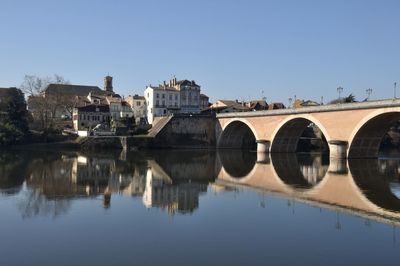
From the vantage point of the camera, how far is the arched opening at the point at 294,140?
53497mm

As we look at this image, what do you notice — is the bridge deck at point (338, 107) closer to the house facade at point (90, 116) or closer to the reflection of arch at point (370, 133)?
the reflection of arch at point (370, 133)

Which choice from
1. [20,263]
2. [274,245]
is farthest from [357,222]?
[20,263]

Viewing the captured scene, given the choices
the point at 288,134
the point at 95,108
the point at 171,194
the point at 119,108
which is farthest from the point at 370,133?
the point at 119,108

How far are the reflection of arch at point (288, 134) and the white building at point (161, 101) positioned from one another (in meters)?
27.6

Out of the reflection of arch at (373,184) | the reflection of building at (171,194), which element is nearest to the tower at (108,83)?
the reflection of arch at (373,184)

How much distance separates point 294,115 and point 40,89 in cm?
4385

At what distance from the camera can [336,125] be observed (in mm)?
43469

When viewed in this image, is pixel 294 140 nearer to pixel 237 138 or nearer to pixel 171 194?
pixel 237 138

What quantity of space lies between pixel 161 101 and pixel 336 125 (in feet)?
138

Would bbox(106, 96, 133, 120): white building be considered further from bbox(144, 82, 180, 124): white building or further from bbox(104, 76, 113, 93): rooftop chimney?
bbox(104, 76, 113, 93): rooftop chimney

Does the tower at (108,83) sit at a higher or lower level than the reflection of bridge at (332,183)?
higher

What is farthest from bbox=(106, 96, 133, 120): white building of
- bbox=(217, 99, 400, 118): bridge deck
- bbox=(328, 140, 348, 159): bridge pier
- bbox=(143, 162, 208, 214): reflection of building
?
bbox=(143, 162, 208, 214): reflection of building

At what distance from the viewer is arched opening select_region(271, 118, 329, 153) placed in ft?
176

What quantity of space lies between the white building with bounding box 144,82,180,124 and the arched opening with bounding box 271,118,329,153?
82.5 feet
